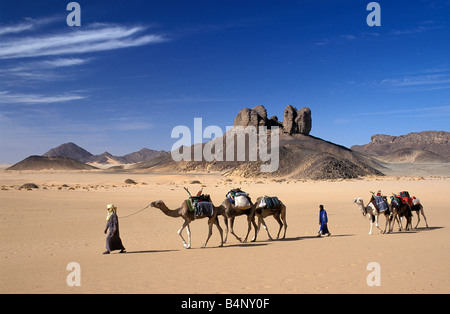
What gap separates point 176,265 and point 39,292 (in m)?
3.53

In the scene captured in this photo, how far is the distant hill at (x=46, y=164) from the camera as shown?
161 m

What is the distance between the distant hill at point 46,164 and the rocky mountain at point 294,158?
41.9m

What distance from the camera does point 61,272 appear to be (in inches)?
380

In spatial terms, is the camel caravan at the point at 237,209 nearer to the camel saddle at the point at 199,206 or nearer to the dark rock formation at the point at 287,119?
the camel saddle at the point at 199,206

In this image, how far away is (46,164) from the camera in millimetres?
163750

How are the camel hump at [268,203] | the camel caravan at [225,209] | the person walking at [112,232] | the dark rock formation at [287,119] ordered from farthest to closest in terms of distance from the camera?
the dark rock formation at [287,119]
the camel hump at [268,203]
the camel caravan at [225,209]
the person walking at [112,232]

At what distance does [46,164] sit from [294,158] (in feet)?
379

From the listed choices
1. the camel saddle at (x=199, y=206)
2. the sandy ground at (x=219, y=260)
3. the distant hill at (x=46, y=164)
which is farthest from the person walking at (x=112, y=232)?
the distant hill at (x=46, y=164)

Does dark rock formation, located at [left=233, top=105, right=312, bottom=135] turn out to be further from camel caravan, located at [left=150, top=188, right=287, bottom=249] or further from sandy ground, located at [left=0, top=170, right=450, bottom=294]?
camel caravan, located at [left=150, top=188, right=287, bottom=249]

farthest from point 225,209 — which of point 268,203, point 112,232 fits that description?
point 112,232

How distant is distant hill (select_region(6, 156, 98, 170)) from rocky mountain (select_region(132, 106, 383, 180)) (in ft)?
137

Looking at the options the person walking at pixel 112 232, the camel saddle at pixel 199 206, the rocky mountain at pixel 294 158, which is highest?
the rocky mountain at pixel 294 158

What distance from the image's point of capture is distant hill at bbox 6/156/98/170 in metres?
161

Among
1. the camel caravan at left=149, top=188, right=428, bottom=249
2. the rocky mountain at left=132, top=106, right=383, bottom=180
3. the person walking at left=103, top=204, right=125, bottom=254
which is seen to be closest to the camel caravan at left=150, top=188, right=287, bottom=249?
the camel caravan at left=149, top=188, right=428, bottom=249
